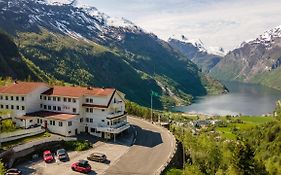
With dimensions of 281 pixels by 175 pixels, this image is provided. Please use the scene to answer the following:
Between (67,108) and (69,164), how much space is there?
791 inches

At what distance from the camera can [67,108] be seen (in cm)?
7756

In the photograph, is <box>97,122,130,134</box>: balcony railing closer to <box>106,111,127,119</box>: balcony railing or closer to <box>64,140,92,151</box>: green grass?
<box>106,111,127,119</box>: balcony railing

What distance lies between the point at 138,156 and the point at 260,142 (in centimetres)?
11105

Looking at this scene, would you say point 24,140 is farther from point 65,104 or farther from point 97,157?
point 65,104

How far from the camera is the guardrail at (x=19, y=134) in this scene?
63906 mm

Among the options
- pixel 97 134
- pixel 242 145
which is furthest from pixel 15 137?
pixel 242 145

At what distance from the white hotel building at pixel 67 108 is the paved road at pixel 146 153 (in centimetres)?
541

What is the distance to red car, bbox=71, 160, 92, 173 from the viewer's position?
2203 inches

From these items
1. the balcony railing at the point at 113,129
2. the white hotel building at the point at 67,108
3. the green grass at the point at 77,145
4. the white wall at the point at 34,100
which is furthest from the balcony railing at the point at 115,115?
the white wall at the point at 34,100

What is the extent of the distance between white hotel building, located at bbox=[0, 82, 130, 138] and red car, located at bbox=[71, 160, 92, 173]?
53.0ft

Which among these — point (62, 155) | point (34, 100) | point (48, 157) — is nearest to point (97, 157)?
point (62, 155)

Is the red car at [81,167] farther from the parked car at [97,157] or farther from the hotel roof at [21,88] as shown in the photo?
the hotel roof at [21,88]

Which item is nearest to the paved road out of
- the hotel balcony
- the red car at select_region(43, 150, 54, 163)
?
the hotel balcony

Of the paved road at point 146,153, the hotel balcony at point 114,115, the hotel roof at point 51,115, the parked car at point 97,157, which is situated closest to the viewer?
the paved road at point 146,153
